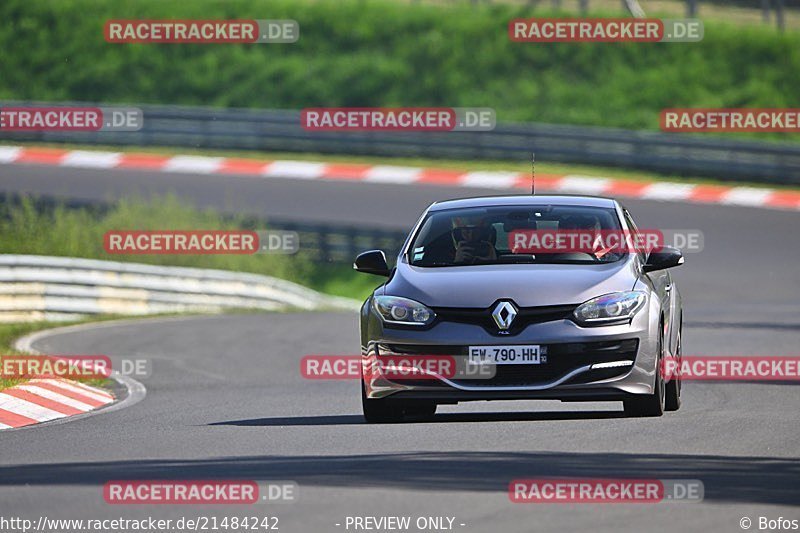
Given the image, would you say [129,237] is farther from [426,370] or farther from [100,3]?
[100,3]

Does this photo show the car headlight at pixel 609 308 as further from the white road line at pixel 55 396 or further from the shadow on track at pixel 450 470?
the white road line at pixel 55 396

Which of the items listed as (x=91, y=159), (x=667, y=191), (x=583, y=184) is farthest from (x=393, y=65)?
(x=667, y=191)

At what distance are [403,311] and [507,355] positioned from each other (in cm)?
71

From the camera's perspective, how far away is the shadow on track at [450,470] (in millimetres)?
8227

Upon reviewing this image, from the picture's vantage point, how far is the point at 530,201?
11.9 metres

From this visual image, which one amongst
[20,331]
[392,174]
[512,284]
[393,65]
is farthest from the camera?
[393,65]

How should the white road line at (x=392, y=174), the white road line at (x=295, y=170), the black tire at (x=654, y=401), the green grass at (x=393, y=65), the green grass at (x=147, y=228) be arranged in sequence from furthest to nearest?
the green grass at (x=393, y=65)
the white road line at (x=295, y=170)
the white road line at (x=392, y=174)
the green grass at (x=147, y=228)
the black tire at (x=654, y=401)

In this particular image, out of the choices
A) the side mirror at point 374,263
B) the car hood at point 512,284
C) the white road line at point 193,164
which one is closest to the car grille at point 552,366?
the car hood at point 512,284

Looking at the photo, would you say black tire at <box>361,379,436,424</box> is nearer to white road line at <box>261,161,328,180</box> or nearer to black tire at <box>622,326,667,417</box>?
black tire at <box>622,326,667,417</box>

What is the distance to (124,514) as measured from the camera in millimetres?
7559

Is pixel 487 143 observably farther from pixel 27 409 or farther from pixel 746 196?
pixel 27 409

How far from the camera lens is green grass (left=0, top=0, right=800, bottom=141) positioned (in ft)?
140

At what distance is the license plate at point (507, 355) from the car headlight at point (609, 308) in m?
0.34

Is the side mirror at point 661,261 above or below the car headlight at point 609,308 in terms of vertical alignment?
above
